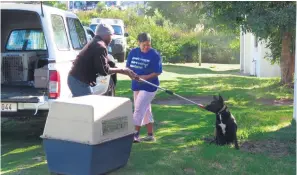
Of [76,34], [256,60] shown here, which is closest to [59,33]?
[76,34]

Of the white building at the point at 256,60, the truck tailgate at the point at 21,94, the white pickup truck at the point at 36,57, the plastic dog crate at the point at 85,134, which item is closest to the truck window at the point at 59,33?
the white pickup truck at the point at 36,57

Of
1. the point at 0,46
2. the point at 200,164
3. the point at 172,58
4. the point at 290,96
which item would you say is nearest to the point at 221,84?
the point at 290,96

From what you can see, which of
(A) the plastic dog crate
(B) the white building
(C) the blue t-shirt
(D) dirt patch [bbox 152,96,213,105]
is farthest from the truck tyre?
(A) the plastic dog crate

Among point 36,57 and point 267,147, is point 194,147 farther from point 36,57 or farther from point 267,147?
point 36,57

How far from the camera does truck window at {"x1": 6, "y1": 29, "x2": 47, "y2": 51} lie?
8711 mm

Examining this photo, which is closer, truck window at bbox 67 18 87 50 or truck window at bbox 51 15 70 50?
truck window at bbox 51 15 70 50

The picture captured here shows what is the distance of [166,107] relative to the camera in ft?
34.3

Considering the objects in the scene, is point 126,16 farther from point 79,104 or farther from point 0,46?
point 79,104

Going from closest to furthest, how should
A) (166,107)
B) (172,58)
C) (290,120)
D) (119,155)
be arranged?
(119,155), (290,120), (166,107), (172,58)

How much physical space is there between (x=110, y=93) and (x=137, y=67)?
247 centimetres

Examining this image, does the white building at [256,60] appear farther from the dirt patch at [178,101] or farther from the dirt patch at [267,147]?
the dirt patch at [267,147]

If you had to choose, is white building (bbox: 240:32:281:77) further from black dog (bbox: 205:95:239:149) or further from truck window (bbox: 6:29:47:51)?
black dog (bbox: 205:95:239:149)

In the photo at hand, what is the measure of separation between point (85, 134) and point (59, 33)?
2918mm

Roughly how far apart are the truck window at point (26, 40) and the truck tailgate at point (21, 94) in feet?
3.61
